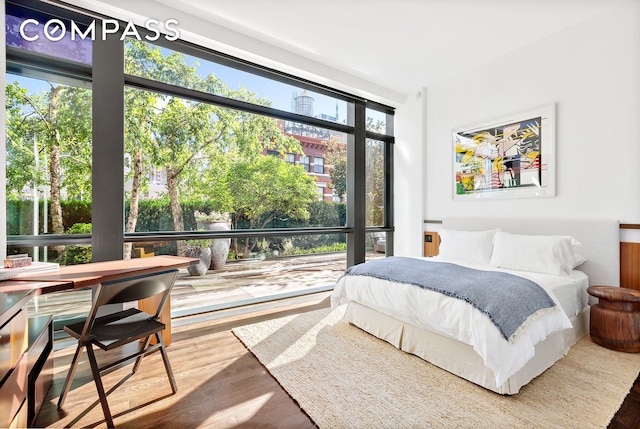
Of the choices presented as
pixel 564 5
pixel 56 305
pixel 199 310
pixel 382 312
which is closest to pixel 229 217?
pixel 199 310

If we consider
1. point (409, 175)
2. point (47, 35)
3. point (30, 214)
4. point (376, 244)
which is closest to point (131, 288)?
point (30, 214)

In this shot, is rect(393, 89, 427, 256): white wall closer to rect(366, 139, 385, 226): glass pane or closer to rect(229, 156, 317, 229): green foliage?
rect(366, 139, 385, 226): glass pane

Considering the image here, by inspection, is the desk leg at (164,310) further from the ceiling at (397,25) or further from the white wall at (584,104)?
the white wall at (584,104)

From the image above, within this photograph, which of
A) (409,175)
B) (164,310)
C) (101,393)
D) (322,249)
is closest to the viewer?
(101,393)

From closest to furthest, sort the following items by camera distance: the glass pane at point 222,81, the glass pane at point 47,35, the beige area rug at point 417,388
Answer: the beige area rug at point 417,388 → the glass pane at point 47,35 → the glass pane at point 222,81

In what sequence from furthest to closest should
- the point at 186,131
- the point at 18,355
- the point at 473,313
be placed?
the point at 186,131, the point at 473,313, the point at 18,355

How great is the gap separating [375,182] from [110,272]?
3765mm

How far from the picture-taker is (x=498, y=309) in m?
1.90

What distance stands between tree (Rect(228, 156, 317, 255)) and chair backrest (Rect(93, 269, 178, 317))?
176 centimetres

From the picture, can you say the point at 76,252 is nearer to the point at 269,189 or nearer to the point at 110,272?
the point at 110,272

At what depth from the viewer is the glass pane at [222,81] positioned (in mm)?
2902

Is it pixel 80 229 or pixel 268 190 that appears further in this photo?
pixel 268 190

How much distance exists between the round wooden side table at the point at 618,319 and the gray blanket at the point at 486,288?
0.80 meters

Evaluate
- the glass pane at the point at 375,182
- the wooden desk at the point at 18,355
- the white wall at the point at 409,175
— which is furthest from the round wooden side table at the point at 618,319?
the wooden desk at the point at 18,355
